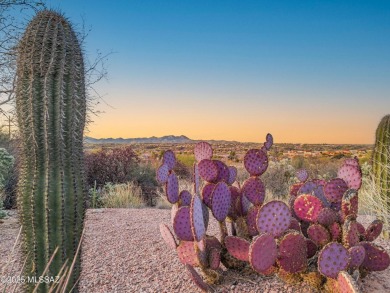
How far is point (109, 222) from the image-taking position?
279 inches

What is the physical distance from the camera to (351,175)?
12.9 feet

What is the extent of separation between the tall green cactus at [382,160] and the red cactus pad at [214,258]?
385 cm

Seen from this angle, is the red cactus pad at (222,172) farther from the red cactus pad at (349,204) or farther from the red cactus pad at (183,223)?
the red cactus pad at (349,204)

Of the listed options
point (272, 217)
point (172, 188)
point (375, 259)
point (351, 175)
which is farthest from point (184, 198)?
point (375, 259)

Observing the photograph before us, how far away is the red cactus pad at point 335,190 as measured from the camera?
152 inches

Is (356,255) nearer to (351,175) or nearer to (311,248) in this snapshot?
(311,248)

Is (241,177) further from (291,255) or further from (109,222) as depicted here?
(291,255)

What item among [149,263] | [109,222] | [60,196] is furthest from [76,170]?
[109,222]

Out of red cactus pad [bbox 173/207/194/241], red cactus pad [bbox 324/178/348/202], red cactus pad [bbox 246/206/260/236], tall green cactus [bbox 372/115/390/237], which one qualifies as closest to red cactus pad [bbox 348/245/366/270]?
red cactus pad [bbox 324/178/348/202]

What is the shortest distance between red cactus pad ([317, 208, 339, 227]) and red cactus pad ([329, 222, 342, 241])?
3 centimetres

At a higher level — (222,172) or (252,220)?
(222,172)

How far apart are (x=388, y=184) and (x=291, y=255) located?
383 centimetres

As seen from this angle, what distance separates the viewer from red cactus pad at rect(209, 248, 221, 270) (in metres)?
3.64

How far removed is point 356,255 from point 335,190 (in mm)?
583
